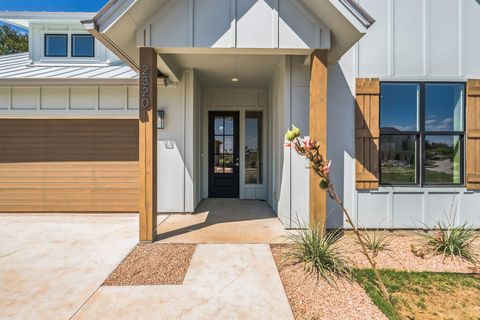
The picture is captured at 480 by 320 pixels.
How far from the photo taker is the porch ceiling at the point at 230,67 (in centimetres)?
479

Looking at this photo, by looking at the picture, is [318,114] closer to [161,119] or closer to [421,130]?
[421,130]

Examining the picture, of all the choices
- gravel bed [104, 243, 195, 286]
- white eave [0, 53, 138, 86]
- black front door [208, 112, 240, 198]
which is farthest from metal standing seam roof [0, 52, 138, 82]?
gravel bed [104, 243, 195, 286]

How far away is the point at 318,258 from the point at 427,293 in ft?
3.85

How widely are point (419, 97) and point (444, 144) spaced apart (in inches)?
40.6

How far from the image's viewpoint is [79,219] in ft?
17.6

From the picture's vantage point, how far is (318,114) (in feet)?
12.6

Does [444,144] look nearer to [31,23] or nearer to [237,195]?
[237,195]

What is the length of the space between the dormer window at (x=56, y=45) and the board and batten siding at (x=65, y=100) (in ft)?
7.40

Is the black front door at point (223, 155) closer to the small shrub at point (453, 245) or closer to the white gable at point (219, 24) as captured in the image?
the white gable at point (219, 24)

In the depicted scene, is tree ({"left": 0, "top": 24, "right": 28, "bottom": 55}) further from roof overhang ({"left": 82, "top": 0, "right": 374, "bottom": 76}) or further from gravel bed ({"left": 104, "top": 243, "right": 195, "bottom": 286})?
gravel bed ({"left": 104, "top": 243, "right": 195, "bottom": 286})

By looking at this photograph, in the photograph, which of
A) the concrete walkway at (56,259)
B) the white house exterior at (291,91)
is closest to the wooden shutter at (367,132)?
the white house exterior at (291,91)

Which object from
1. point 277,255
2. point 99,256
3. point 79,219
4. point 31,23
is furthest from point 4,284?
point 31,23

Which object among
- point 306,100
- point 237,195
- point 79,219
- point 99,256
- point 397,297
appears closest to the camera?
point 397,297

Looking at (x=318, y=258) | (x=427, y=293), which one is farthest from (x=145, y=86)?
(x=427, y=293)
